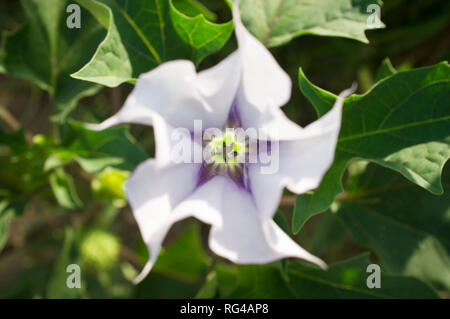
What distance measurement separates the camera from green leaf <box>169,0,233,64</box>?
34.4 inches

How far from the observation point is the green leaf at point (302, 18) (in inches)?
35.8

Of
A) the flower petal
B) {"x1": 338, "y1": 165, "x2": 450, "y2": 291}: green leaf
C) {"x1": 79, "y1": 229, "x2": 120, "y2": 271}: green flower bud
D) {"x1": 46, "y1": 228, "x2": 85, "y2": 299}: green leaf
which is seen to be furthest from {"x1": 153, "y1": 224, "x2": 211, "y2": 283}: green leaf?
the flower petal

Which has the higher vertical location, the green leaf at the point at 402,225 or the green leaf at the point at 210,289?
the green leaf at the point at 402,225

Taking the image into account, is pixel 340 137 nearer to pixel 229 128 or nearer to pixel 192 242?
pixel 229 128

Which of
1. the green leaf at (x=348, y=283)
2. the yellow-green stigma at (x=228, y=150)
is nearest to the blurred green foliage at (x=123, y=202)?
the green leaf at (x=348, y=283)

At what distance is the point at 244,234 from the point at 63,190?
23.2 inches

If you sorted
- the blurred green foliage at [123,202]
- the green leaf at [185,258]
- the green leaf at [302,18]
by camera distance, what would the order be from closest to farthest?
the green leaf at [302,18]
the blurred green foliage at [123,202]
the green leaf at [185,258]

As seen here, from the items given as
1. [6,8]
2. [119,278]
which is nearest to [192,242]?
[119,278]

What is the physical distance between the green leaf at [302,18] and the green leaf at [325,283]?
1.58 ft

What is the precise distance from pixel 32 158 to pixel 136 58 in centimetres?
42

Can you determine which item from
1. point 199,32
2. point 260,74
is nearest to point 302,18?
point 199,32

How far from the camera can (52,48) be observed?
1172 millimetres

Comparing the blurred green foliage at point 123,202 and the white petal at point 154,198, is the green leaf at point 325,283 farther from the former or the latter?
the white petal at point 154,198

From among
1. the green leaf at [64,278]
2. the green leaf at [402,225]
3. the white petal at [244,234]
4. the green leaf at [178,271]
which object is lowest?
the green leaf at [178,271]
